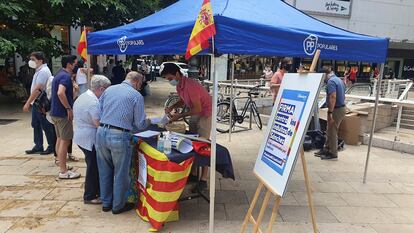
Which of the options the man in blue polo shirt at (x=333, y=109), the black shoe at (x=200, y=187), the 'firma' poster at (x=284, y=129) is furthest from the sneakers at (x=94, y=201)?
the man in blue polo shirt at (x=333, y=109)

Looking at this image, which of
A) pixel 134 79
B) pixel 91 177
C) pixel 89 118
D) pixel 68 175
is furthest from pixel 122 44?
pixel 68 175

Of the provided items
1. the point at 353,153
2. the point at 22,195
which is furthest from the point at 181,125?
the point at 353,153

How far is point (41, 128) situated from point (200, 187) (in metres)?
3.70

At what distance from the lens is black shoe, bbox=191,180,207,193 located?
4.91m

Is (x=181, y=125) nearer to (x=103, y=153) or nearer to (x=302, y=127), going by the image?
(x=103, y=153)

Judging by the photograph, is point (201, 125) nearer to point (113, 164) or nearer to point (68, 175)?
point (113, 164)

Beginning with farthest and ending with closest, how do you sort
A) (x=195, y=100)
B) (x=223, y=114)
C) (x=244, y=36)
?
(x=223, y=114)
(x=195, y=100)
(x=244, y=36)

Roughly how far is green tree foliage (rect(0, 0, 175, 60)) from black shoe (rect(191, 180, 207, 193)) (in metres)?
8.11

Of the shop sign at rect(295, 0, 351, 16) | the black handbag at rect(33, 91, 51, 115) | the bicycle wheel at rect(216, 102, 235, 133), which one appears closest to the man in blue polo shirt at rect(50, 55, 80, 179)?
the black handbag at rect(33, 91, 51, 115)

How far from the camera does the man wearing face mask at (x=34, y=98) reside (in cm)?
612

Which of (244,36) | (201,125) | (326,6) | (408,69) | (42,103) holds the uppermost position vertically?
(326,6)

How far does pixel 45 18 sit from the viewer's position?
40.3 ft

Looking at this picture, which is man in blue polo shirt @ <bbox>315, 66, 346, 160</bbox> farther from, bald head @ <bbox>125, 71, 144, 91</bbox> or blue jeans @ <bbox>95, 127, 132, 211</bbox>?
blue jeans @ <bbox>95, 127, 132, 211</bbox>

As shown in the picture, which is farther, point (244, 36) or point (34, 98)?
point (34, 98)
